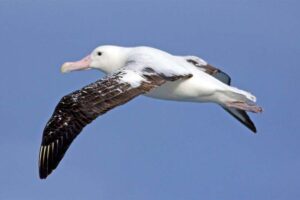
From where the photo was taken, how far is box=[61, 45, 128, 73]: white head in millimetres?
27109

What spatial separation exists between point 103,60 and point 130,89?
12.1 feet

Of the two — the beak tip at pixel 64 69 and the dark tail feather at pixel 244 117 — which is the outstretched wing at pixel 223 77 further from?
the beak tip at pixel 64 69

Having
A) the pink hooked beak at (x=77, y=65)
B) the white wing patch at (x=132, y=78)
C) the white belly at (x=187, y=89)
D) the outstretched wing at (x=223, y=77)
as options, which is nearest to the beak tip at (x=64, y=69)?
the pink hooked beak at (x=77, y=65)

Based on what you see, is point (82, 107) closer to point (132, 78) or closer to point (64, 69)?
point (132, 78)

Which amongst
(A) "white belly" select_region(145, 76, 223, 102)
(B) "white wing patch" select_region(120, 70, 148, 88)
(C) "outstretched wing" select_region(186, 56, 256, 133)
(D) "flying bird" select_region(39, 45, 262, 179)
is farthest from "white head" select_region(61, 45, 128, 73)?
(B) "white wing patch" select_region(120, 70, 148, 88)

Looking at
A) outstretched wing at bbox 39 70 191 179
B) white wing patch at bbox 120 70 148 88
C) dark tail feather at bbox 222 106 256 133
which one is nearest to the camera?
outstretched wing at bbox 39 70 191 179

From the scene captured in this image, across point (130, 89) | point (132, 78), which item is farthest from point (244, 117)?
point (130, 89)

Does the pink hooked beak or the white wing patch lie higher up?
the pink hooked beak

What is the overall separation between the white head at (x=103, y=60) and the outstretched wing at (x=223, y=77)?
5.71 ft

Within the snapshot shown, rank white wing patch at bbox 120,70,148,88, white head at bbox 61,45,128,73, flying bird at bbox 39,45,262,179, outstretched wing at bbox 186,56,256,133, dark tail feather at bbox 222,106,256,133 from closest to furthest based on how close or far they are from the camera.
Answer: flying bird at bbox 39,45,262,179 → white wing patch at bbox 120,70,148,88 → white head at bbox 61,45,128,73 → outstretched wing at bbox 186,56,256,133 → dark tail feather at bbox 222,106,256,133

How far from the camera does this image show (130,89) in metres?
24.1

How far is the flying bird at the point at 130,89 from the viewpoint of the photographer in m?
23.0

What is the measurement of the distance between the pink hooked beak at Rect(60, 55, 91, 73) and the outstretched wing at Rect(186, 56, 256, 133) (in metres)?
2.17

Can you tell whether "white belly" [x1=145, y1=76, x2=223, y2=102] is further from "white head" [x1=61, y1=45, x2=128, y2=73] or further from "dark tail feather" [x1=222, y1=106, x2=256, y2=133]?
"dark tail feather" [x1=222, y1=106, x2=256, y2=133]
